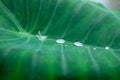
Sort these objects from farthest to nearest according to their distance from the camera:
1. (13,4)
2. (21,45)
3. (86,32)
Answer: (13,4), (86,32), (21,45)

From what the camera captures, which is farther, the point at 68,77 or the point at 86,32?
the point at 86,32

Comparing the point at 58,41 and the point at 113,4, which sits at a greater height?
the point at 113,4

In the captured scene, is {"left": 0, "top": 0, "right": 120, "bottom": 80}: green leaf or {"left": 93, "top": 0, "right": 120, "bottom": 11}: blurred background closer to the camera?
{"left": 0, "top": 0, "right": 120, "bottom": 80}: green leaf

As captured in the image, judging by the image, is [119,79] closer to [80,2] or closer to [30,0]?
[80,2]

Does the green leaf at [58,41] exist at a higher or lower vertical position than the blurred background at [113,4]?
lower

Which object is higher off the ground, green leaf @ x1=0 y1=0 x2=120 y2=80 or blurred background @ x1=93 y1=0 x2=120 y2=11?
blurred background @ x1=93 y1=0 x2=120 y2=11

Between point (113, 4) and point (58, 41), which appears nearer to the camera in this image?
point (58, 41)

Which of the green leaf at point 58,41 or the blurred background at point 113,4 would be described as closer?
the green leaf at point 58,41

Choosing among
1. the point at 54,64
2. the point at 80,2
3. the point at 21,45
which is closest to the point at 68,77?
the point at 54,64
